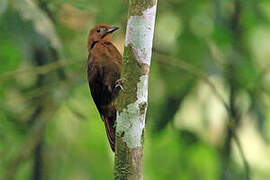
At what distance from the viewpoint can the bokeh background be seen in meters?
4.54

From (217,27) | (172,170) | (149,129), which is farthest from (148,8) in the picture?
(172,170)

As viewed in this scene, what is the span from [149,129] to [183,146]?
354 mm

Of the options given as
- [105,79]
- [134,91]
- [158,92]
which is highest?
[158,92]

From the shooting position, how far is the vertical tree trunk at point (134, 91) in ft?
9.20

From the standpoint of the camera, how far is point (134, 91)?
110 inches

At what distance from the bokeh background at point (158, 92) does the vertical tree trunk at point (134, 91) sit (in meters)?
1.29

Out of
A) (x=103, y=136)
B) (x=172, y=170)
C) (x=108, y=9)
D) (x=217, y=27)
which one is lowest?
(x=172, y=170)

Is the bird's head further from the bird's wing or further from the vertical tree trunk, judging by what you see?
the vertical tree trunk

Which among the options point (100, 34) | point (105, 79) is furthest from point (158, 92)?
point (105, 79)

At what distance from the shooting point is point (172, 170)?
5691 millimetres

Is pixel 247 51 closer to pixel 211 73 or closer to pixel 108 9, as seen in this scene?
pixel 211 73

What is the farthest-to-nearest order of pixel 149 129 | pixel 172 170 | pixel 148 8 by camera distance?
pixel 172 170 → pixel 149 129 → pixel 148 8

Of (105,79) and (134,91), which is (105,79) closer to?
(105,79)

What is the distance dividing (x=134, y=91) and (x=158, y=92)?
8.35ft
